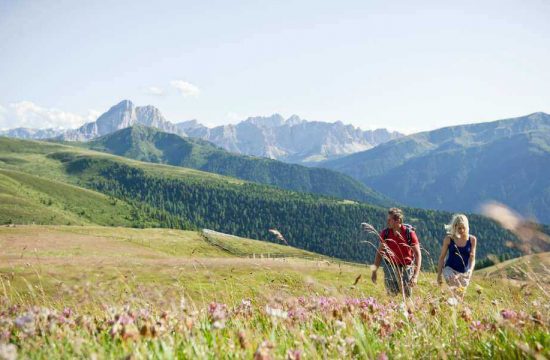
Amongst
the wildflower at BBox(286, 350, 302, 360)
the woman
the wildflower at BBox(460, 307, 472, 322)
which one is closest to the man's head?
the woman

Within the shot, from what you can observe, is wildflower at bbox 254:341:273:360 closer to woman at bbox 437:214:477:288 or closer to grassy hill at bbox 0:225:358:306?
grassy hill at bbox 0:225:358:306

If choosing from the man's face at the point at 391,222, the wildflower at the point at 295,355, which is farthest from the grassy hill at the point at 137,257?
the man's face at the point at 391,222

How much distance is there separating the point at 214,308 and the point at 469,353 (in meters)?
2.87

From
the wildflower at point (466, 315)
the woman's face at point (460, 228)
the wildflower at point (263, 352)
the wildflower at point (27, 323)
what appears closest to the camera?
the wildflower at point (263, 352)

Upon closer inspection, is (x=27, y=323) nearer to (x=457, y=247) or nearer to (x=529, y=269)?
(x=529, y=269)

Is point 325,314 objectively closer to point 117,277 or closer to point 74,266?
point 117,277

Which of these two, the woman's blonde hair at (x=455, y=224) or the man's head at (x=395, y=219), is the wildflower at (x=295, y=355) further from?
the man's head at (x=395, y=219)

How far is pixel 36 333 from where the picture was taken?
13.3ft

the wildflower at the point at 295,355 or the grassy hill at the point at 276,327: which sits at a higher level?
the wildflower at the point at 295,355

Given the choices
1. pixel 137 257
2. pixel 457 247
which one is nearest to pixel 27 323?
pixel 457 247

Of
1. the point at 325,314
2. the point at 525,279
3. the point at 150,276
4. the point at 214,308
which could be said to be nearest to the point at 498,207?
the point at 525,279

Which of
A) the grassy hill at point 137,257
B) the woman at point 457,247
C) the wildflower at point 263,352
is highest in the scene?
the wildflower at point 263,352

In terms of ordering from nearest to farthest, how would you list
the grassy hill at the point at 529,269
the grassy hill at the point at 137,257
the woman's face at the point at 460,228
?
the grassy hill at the point at 529,269 → the woman's face at the point at 460,228 → the grassy hill at the point at 137,257

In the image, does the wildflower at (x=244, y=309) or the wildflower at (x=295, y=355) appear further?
the wildflower at (x=244, y=309)
